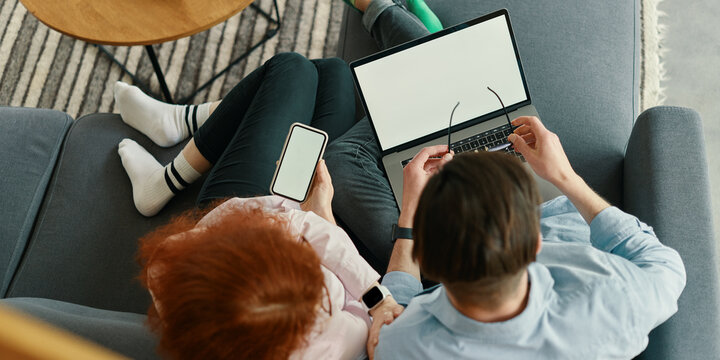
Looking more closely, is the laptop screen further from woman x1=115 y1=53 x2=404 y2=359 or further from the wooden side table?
the wooden side table

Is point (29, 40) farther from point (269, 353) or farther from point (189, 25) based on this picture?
point (269, 353)

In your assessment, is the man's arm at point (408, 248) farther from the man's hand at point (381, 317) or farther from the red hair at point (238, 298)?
the red hair at point (238, 298)

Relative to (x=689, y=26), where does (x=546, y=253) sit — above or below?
above

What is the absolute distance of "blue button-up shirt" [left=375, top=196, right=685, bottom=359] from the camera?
680 millimetres

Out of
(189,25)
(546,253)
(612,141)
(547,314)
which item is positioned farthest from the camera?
(189,25)

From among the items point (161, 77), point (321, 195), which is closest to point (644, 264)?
point (321, 195)

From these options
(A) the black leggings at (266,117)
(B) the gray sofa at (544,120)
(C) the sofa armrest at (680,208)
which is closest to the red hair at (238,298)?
(B) the gray sofa at (544,120)

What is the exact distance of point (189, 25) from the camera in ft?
4.25

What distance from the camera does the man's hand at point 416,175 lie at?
99 cm

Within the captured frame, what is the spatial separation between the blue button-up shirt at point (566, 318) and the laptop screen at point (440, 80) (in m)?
0.43

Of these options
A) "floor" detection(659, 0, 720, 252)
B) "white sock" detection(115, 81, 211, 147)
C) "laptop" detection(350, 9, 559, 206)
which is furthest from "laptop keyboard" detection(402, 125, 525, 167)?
"floor" detection(659, 0, 720, 252)

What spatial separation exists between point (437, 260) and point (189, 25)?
3.30 feet

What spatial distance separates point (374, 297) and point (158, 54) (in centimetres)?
135

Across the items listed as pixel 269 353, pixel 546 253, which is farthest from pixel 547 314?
pixel 269 353
